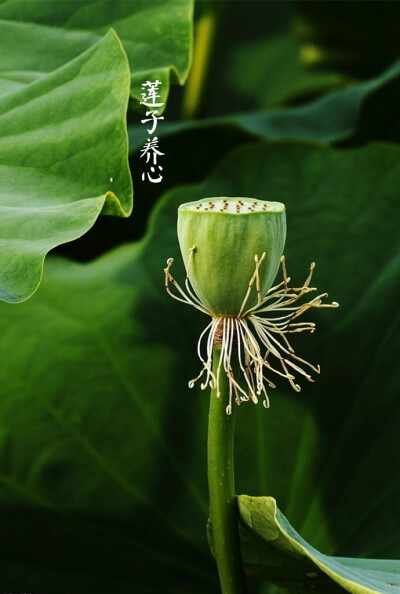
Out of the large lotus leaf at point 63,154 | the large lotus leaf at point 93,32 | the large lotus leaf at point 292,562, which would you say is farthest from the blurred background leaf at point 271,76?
the large lotus leaf at point 292,562

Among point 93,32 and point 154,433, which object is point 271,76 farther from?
point 154,433

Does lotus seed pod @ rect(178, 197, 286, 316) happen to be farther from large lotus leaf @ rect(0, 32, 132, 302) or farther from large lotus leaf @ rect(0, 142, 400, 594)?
large lotus leaf @ rect(0, 142, 400, 594)

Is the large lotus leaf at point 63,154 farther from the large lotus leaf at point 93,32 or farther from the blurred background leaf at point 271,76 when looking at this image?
the blurred background leaf at point 271,76

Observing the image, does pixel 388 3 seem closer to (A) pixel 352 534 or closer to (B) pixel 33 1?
(B) pixel 33 1

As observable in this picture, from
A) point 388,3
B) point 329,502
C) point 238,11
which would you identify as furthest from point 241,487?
point 238,11

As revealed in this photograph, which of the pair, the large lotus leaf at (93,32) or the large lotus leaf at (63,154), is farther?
the large lotus leaf at (93,32)

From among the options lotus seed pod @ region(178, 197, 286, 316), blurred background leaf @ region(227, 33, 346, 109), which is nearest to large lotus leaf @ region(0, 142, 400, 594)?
lotus seed pod @ region(178, 197, 286, 316)
